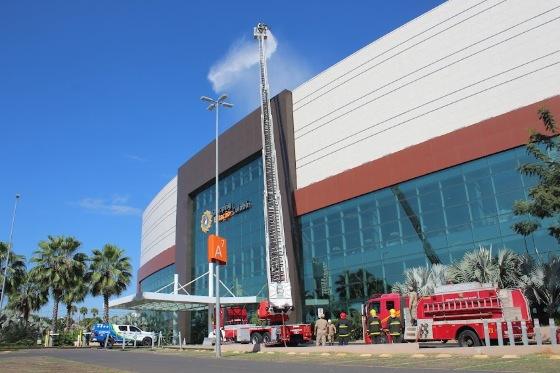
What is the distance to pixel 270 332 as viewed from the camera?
28812 mm

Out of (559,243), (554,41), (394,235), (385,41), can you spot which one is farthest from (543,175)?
(385,41)

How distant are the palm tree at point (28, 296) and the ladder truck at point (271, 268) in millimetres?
24776

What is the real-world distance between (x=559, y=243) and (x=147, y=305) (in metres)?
27.2

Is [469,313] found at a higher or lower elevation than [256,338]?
higher

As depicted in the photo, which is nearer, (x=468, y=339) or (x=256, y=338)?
(x=468, y=339)

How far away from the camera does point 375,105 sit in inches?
1412

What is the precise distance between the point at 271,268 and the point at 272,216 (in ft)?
13.6

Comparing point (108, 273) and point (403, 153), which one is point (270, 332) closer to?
point (403, 153)

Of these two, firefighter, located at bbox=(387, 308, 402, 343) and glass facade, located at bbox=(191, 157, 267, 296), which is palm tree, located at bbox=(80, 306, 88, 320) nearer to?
glass facade, located at bbox=(191, 157, 267, 296)

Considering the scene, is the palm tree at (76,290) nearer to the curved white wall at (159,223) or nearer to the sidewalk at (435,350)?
the curved white wall at (159,223)

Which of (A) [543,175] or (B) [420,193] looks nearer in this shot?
(A) [543,175]

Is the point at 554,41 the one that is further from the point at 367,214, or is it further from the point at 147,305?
the point at 147,305

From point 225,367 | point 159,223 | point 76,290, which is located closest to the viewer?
point 225,367

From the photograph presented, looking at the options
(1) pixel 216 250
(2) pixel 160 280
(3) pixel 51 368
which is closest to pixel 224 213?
(2) pixel 160 280
